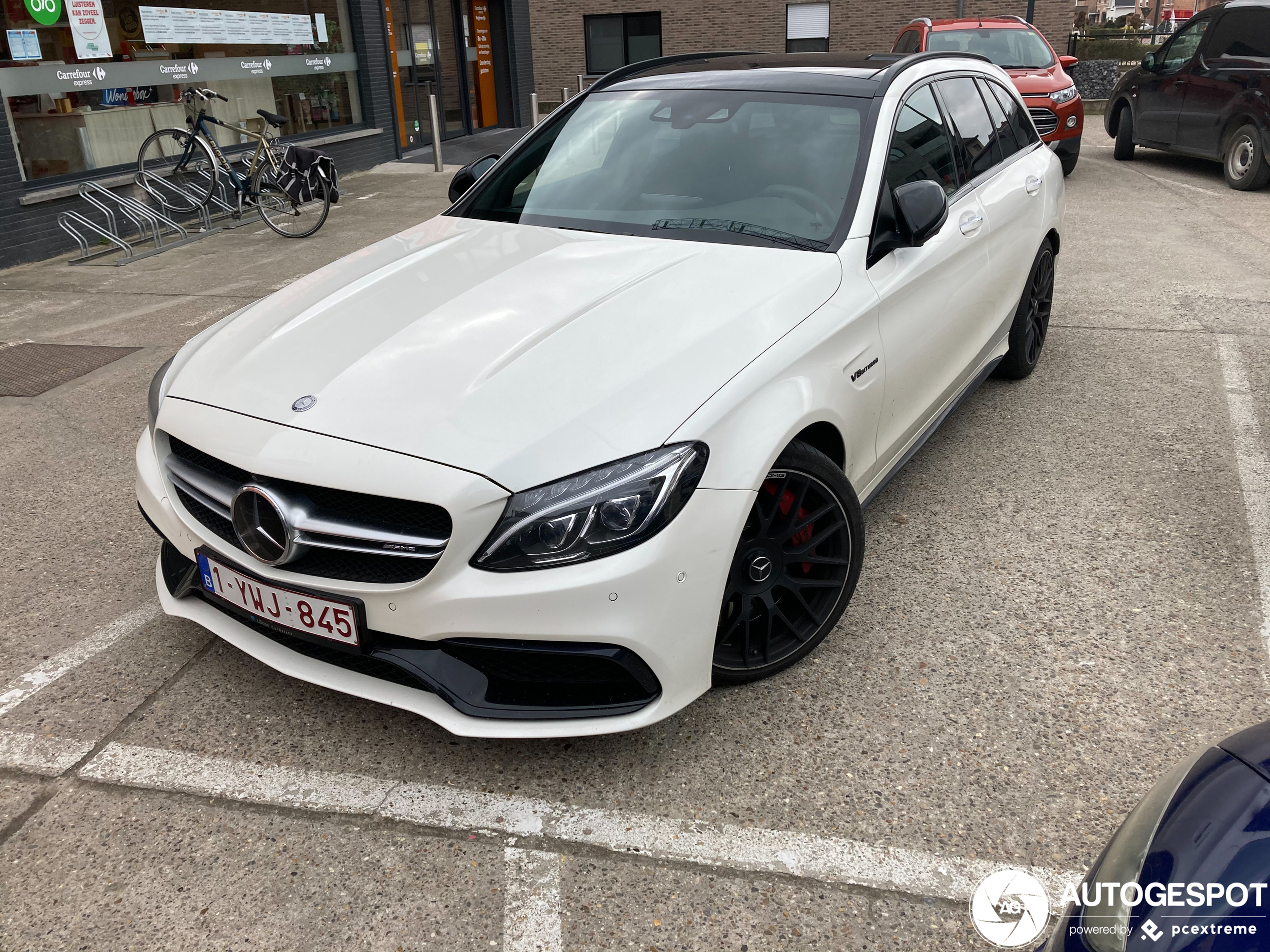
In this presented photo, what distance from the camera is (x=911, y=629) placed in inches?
121

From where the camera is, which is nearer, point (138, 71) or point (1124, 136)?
point (138, 71)

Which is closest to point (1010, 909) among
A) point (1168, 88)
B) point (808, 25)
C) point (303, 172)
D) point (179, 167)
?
point (303, 172)

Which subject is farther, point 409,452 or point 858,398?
point 858,398

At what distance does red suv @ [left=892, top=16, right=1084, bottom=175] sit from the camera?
1081cm

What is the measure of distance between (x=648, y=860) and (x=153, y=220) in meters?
8.95

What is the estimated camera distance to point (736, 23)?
1117 inches

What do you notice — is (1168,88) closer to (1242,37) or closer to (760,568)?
(1242,37)

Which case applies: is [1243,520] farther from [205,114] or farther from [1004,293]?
[205,114]

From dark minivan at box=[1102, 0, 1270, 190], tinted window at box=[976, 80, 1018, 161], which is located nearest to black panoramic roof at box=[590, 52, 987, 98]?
tinted window at box=[976, 80, 1018, 161]

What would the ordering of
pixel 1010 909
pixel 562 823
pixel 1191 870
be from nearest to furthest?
pixel 1191 870, pixel 1010 909, pixel 562 823

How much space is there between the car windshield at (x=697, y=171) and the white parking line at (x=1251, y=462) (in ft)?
6.25

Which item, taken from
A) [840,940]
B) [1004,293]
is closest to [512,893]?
[840,940]

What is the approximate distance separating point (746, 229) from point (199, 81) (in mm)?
9526

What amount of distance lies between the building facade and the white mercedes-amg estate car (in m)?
6.78
